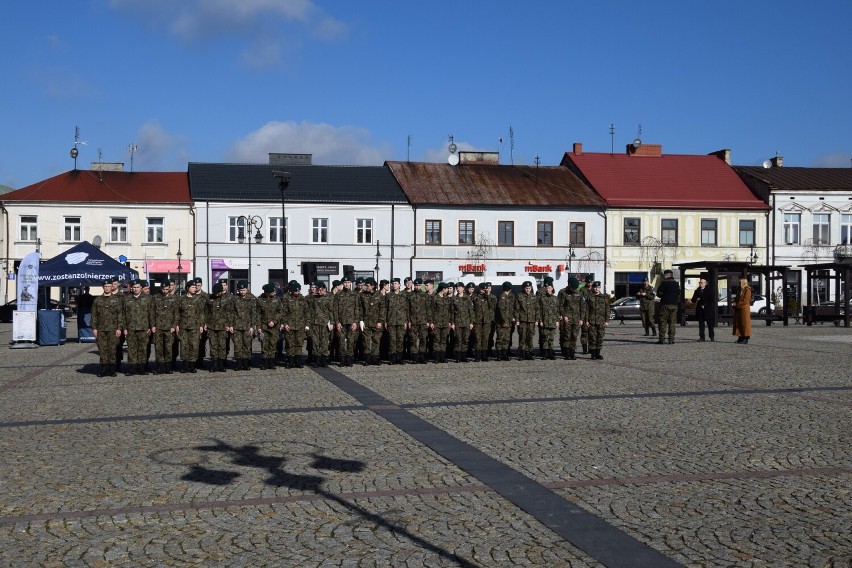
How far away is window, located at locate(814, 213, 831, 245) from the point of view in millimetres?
58094

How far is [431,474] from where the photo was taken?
25.4 feet

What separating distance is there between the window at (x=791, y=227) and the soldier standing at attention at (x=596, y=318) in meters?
42.1

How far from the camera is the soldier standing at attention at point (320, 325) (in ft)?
59.1

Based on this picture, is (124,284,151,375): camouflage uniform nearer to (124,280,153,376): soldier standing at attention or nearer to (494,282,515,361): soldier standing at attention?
(124,280,153,376): soldier standing at attention

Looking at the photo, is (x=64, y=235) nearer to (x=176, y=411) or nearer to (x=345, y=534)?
(x=176, y=411)

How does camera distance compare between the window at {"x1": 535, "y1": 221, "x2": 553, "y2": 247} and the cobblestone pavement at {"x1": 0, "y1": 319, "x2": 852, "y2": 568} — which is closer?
the cobblestone pavement at {"x1": 0, "y1": 319, "x2": 852, "y2": 568}

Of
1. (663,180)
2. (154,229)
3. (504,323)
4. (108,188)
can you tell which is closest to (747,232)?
(663,180)

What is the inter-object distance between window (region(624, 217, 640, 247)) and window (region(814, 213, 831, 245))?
11535 millimetres

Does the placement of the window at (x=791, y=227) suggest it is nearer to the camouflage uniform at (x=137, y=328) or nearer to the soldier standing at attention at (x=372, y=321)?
the soldier standing at attention at (x=372, y=321)

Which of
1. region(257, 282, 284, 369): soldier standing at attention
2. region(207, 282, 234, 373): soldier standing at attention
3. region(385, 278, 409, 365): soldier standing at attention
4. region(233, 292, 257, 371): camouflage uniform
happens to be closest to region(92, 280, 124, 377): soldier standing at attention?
region(207, 282, 234, 373): soldier standing at attention

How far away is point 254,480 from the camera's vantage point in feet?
24.7

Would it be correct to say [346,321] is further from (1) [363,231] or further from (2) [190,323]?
(1) [363,231]

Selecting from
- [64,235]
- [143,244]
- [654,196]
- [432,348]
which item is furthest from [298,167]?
[432,348]

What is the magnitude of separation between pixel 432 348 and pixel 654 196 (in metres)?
40.9
